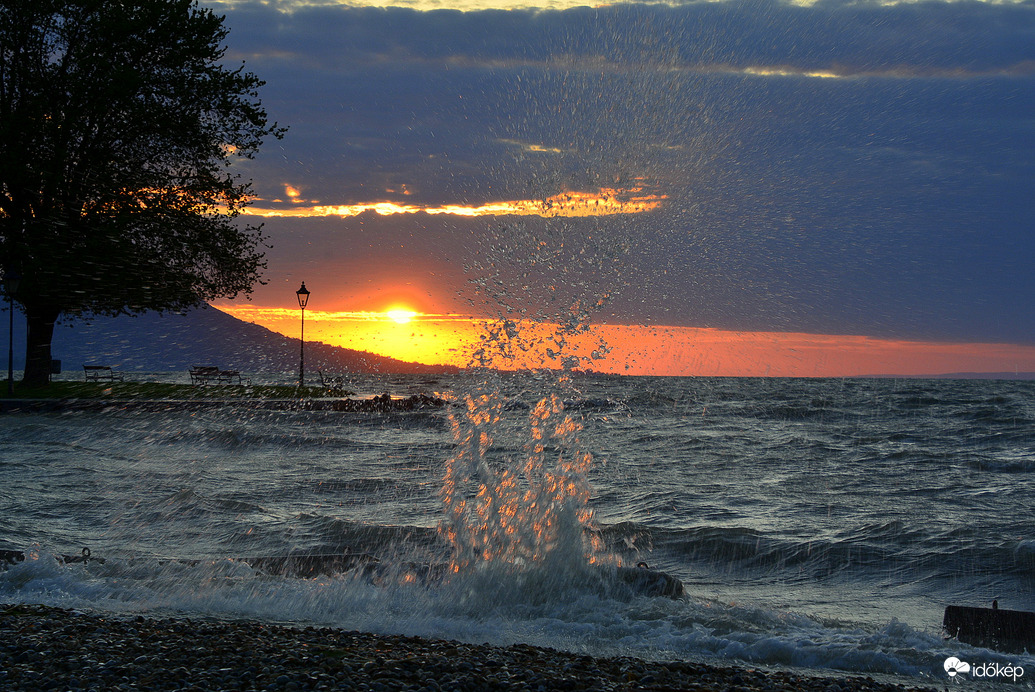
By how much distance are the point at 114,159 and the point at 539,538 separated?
981 inches

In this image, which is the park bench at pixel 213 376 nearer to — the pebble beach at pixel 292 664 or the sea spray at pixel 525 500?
the sea spray at pixel 525 500

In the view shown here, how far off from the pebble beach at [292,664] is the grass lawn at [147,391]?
2482 cm

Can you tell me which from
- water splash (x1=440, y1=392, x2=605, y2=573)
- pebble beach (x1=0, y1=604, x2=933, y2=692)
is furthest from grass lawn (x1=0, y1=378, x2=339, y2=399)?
pebble beach (x1=0, y1=604, x2=933, y2=692)

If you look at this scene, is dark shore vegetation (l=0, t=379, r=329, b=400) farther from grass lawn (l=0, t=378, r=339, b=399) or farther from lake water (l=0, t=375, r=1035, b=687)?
lake water (l=0, t=375, r=1035, b=687)

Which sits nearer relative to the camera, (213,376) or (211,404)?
(211,404)

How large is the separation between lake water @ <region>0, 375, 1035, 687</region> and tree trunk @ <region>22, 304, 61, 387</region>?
28.7 ft

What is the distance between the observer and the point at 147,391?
1300 inches

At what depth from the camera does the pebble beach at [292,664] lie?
15.6ft

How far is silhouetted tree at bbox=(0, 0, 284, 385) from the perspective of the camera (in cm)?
2598

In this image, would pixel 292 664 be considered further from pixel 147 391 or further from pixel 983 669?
pixel 147 391

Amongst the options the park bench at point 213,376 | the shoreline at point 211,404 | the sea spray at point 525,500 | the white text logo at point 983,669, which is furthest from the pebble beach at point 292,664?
the park bench at point 213,376

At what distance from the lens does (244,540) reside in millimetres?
10406

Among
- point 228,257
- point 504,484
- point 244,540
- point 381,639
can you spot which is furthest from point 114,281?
point 381,639

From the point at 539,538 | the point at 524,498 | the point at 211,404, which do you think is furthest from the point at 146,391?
the point at 539,538
